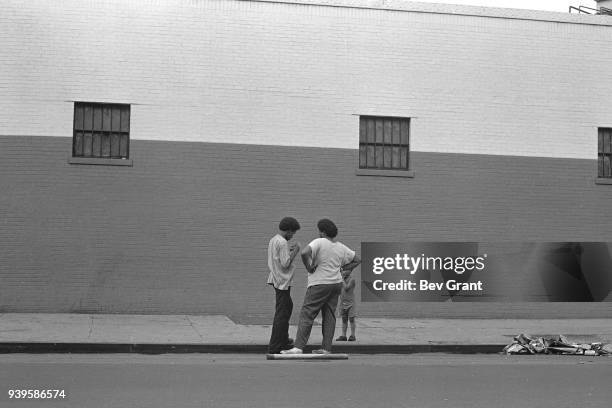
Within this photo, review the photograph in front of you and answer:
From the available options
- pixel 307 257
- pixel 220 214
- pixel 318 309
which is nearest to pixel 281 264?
pixel 307 257

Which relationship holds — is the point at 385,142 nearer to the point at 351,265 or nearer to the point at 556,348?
the point at 351,265

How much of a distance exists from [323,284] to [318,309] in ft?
1.10

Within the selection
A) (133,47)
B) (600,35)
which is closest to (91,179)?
(133,47)

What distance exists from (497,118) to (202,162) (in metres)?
6.09

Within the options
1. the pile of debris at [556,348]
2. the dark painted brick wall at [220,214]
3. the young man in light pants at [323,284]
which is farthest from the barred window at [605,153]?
the young man in light pants at [323,284]

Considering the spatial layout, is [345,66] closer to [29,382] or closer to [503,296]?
[503,296]

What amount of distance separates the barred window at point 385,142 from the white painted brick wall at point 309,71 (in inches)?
8.8

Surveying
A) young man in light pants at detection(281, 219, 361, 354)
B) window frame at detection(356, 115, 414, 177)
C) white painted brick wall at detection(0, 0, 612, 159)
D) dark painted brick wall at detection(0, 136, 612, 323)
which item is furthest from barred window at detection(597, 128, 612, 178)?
young man in light pants at detection(281, 219, 361, 354)

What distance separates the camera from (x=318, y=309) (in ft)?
36.3

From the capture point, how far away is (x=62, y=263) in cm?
1566

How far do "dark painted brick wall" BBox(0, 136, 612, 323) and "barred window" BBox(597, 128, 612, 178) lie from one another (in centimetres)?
45

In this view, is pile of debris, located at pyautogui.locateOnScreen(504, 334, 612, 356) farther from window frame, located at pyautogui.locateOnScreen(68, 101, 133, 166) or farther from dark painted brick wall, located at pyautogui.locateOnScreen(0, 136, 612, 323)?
window frame, located at pyautogui.locateOnScreen(68, 101, 133, 166)

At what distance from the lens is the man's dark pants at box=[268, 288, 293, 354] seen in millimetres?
11289

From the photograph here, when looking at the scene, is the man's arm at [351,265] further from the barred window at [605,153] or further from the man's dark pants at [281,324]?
the barred window at [605,153]
